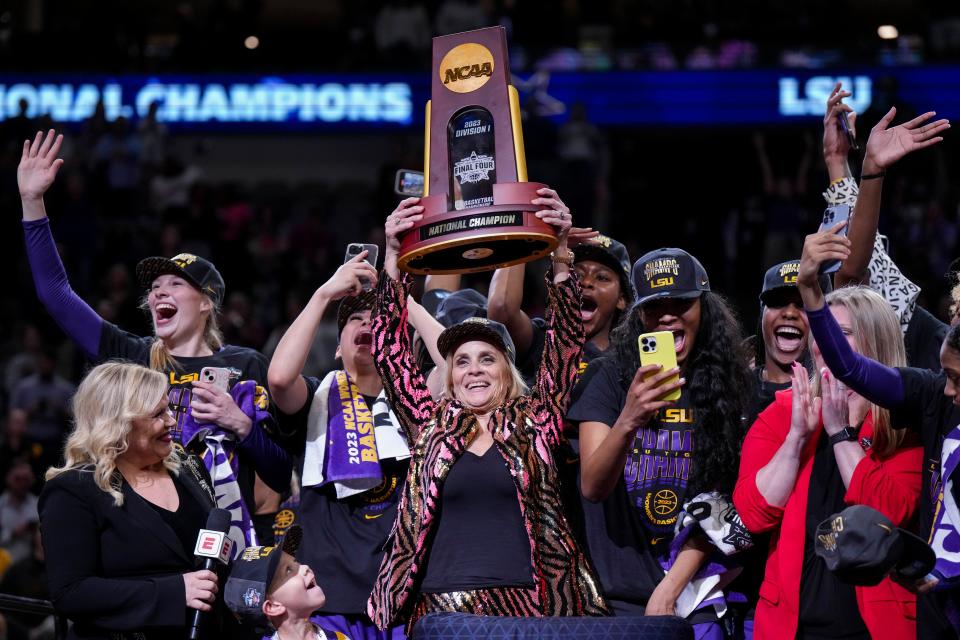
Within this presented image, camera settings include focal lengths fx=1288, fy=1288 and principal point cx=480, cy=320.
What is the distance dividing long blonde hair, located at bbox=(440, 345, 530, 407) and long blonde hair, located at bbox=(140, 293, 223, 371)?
3.69ft

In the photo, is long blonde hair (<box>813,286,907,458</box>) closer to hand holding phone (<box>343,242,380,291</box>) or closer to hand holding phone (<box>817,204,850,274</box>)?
hand holding phone (<box>817,204,850,274</box>)

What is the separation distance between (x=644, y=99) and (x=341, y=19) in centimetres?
421

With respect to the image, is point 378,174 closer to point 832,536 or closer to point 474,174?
point 474,174

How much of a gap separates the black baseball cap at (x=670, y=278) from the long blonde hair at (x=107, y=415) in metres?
1.49

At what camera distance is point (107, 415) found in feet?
11.9

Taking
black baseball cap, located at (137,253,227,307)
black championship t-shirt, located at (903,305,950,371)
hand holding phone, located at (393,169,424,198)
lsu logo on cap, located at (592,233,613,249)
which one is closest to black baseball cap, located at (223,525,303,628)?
black baseball cap, located at (137,253,227,307)

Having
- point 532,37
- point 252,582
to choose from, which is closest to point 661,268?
point 252,582

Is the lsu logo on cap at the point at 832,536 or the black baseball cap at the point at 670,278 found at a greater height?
the black baseball cap at the point at 670,278

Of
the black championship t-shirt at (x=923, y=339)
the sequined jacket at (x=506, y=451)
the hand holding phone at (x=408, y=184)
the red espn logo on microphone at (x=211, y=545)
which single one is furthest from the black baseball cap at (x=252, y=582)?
the black championship t-shirt at (x=923, y=339)

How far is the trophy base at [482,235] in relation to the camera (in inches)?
137

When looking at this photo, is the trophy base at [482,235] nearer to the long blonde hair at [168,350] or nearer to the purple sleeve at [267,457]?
the purple sleeve at [267,457]

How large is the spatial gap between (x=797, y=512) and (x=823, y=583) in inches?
8.0

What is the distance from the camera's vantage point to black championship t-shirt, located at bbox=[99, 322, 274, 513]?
4.39 meters

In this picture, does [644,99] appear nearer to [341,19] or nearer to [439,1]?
[439,1]
